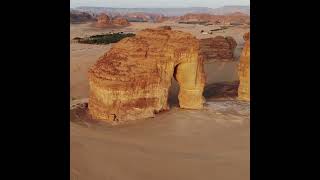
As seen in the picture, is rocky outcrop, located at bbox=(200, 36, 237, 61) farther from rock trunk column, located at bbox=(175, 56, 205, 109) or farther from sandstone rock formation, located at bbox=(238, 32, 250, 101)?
rock trunk column, located at bbox=(175, 56, 205, 109)

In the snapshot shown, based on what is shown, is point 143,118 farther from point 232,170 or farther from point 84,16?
point 84,16

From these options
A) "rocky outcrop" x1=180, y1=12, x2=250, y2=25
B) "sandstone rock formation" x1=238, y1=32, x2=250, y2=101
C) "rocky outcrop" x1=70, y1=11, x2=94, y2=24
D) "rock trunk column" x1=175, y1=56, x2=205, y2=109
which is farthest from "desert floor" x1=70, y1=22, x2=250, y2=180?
"rocky outcrop" x1=180, y1=12, x2=250, y2=25

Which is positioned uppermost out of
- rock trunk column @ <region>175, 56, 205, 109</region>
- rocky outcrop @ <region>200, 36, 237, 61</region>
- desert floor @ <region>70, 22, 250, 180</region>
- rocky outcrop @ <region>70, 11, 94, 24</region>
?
rocky outcrop @ <region>70, 11, 94, 24</region>

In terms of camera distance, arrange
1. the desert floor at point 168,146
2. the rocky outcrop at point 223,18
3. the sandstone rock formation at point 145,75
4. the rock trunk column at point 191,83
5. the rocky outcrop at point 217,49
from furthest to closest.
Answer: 1. the rocky outcrop at point 223,18
2. the rocky outcrop at point 217,49
3. the rock trunk column at point 191,83
4. the sandstone rock formation at point 145,75
5. the desert floor at point 168,146

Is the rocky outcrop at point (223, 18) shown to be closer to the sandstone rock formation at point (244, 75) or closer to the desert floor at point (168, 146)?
the sandstone rock formation at point (244, 75)

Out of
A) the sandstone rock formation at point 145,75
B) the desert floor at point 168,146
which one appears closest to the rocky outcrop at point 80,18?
the sandstone rock formation at point 145,75
